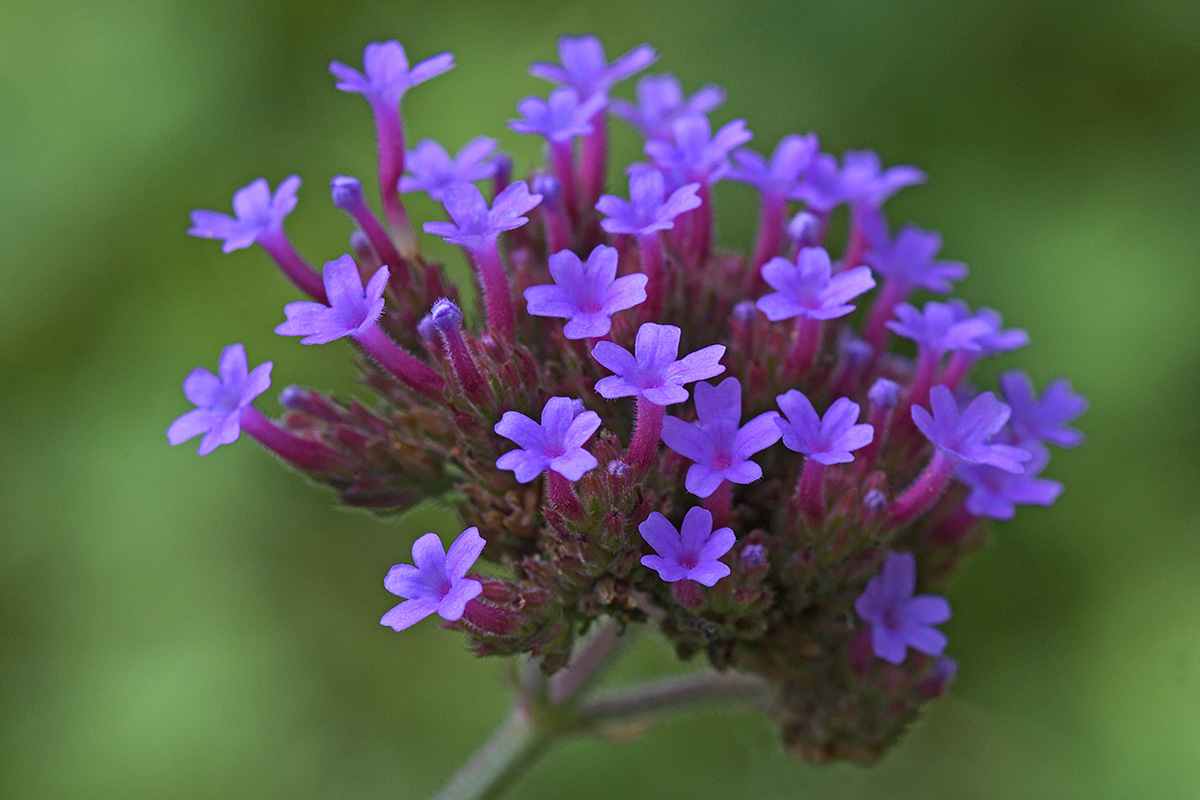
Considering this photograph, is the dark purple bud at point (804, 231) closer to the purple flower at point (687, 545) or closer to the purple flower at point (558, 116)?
the purple flower at point (558, 116)

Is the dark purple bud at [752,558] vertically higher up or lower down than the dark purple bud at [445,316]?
lower down

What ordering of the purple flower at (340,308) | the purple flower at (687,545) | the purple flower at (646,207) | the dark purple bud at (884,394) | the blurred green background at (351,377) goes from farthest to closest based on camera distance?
1. the blurred green background at (351,377)
2. the dark purple bud at (884,394)
3. the purple flower at (646,207)
4. the purple flower at (340,308)
5. the purple flower at (687,545)

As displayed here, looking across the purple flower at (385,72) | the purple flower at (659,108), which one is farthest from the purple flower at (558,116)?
the purple flower at (659,108)

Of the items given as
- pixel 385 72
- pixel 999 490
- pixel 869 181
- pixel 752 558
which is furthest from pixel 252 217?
pixel 999 490

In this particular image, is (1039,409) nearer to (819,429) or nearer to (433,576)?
(819,429)

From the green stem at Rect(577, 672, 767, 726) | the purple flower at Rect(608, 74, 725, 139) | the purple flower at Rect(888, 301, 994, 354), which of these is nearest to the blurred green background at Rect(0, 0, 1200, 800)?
the green stem at Rect(577, 672, 767, 726)

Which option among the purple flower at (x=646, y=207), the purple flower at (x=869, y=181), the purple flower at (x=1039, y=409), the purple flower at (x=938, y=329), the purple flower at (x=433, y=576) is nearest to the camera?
the purple flower at (x=433, y=576)
